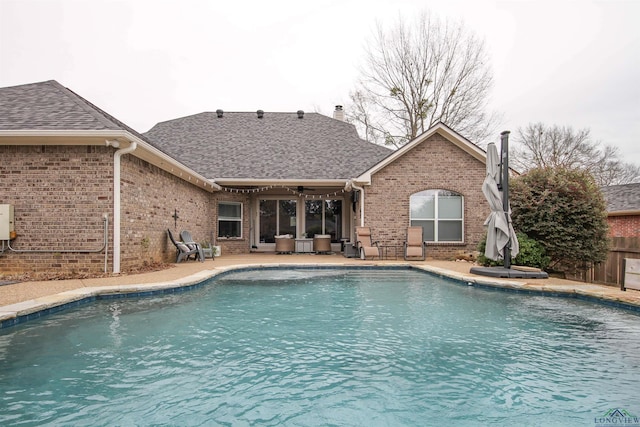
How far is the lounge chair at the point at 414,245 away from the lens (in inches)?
476

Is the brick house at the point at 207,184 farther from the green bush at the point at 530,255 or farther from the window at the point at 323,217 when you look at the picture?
the green bush at the point at 530,255

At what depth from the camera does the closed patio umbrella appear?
26.5 ft

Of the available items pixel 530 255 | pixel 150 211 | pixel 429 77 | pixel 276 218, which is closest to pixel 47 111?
pixel 150 211

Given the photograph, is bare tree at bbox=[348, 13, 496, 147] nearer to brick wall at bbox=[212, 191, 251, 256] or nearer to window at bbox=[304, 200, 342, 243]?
window at bbox=[304, 200, 342, 243]

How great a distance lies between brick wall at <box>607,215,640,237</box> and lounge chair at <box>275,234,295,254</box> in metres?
11.0

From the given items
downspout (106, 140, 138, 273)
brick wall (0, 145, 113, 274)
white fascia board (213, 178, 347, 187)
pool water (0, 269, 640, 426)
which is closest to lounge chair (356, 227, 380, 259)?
white fascia board (213, 178, 347, 187)

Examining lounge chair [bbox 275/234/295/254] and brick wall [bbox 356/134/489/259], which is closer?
brick wall [bbox 356/134/489/259]

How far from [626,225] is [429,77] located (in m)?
11.4

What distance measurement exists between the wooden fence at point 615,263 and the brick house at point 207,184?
3777 millimetres

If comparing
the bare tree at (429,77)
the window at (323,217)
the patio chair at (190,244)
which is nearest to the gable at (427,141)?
the window at (323,217)

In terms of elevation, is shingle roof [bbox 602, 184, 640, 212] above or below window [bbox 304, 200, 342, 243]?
above

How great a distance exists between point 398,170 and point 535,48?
774cm

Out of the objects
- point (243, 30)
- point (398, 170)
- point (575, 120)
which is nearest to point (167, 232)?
point (398, 170)

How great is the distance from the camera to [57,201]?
25.0 ft
